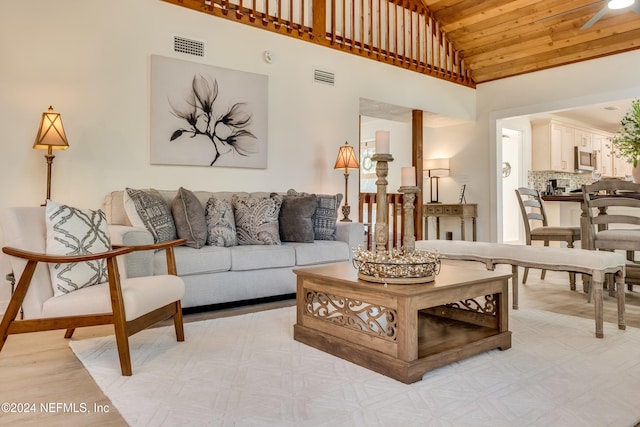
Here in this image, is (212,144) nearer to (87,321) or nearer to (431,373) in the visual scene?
(87,321)

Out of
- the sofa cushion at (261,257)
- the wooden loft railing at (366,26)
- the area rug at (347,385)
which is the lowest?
the area rug at (347,385)

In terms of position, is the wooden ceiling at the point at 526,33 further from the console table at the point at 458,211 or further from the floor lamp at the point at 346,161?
the floor lamp at the point at 346,161

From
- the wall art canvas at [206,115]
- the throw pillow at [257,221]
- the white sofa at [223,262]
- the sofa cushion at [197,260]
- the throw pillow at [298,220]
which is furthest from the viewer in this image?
the wall art canvas at [206,115]

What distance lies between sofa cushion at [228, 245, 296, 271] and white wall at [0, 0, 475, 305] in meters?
1.22

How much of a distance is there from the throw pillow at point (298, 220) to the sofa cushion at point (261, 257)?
0.83ft

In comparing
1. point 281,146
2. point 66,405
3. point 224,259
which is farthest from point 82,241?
point 281,146

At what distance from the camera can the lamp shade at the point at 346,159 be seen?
5266 millimetres

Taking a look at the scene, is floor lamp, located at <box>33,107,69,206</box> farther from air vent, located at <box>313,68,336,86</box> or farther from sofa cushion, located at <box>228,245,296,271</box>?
air vent, located at <box>313,68,336,86</box>

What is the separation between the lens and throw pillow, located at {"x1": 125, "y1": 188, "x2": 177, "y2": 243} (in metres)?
3.22

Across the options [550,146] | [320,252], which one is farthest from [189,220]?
[550,146]

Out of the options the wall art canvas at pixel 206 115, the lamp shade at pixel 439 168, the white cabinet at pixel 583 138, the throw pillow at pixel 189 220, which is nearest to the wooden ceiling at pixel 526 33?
the lamp shade at pixel 439 168

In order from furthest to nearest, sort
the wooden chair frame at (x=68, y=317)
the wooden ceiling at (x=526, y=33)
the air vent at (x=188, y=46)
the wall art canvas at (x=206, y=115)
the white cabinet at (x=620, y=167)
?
the white cabinet at (x=620, y=167), the wooden ceiling at (x=526, y=33), the air vent at (x=188, y=46), the wall art canvas at (x=206, y=115), the wooden chair frame at (x=68, y=317)

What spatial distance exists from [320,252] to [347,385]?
2.05 m

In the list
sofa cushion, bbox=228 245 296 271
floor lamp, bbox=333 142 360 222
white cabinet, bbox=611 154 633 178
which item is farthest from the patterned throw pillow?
white cabinet, bbox=611 154 633 178
